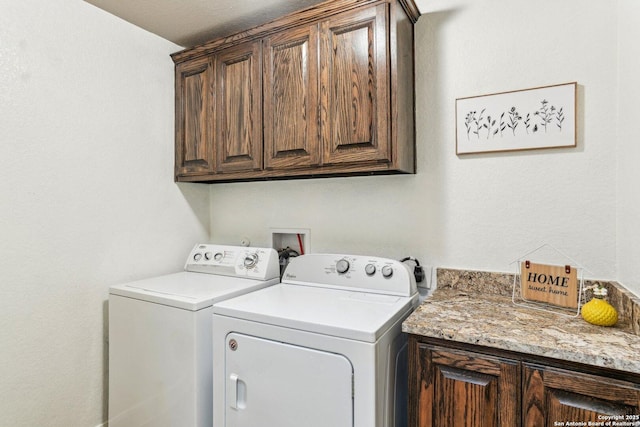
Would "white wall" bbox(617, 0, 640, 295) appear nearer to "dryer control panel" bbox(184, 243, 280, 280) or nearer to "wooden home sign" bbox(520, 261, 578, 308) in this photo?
"wooden home sign" bbox(520, 261, 578, 308)

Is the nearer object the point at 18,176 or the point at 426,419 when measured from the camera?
the point at 426,419

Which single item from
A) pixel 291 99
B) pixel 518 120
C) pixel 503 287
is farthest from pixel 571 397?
pixel 291 99

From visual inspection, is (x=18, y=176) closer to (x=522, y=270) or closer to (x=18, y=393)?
(x=18, y=393)

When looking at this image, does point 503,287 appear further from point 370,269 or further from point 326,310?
point 326,310

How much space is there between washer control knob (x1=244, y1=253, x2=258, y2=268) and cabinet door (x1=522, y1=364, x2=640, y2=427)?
1.40 meters

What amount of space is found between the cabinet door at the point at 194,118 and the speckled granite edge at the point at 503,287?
152 cm

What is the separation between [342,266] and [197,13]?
1.65m

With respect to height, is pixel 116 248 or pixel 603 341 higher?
pixel 116 248

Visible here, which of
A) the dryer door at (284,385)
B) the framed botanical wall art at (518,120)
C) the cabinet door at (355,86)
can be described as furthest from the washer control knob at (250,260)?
the framed botanical wall art at (518,120)

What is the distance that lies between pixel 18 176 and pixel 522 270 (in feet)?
7.55

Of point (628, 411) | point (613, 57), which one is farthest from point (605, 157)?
point (628, 411)

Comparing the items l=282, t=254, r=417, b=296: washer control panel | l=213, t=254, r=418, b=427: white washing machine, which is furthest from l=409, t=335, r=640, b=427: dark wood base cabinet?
l=282, t=254, r=417, b=296: washer control panel

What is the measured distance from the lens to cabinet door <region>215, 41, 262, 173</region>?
1892 millimetres

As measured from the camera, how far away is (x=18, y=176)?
5.08 feet
